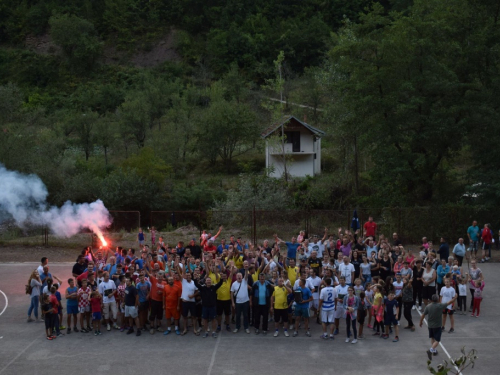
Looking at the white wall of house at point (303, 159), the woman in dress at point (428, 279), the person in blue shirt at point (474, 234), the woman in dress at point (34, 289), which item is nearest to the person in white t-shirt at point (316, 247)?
the woman in dress at point (428, 279)

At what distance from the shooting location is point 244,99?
61688 millimetres

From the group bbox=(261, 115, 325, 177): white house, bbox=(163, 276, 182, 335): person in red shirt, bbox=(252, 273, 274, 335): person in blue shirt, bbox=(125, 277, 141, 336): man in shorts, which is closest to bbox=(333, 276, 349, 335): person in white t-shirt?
bbox=(252, 273, 274, 335): person in blue shirt

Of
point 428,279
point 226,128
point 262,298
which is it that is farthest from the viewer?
point 226,128

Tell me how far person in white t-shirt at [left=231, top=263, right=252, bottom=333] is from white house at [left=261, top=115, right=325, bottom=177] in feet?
91.4

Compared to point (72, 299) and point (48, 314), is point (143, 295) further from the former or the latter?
point (48, 314)

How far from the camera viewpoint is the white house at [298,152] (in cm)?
4362

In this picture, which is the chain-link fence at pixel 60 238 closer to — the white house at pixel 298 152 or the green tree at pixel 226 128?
the white house at pixel 298 152

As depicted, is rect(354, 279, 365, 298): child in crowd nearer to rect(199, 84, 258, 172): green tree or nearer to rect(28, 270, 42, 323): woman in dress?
rect(28, 270, 42, 323): woman in dress

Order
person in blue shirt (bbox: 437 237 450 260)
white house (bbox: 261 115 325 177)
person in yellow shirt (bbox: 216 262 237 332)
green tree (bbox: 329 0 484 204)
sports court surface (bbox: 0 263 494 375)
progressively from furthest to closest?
white house (bbox: 261 115 325 177) → green tree (bbox: 329 0 484 204) → person in blue shirt (bbox: 437 237 450 260) → person in yellow shirt (bbox: 216 262 237 332) → sports court surface (bbox: 0 263 494 375)

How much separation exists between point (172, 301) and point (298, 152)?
102 feet

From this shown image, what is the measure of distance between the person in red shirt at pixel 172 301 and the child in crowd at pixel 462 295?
750 cm

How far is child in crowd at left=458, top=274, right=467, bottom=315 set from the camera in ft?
51.5

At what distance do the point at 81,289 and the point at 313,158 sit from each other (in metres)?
32.9

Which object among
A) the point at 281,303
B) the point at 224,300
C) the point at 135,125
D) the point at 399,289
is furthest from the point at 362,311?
the point at 135,125
